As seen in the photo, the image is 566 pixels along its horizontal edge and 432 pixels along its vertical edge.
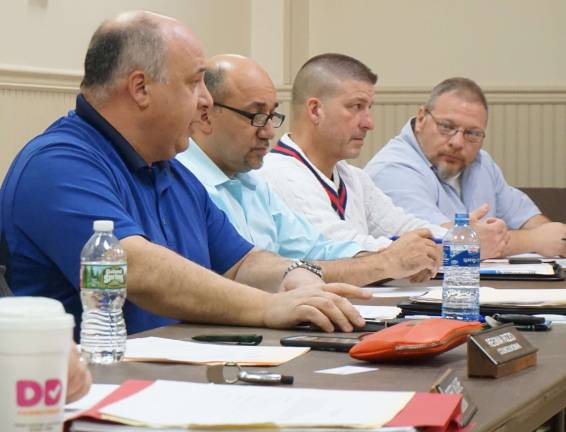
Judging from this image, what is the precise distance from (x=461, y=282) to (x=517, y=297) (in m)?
0.29

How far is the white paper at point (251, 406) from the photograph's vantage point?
114cm

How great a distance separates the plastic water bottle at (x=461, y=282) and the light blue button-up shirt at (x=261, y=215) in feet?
3.21

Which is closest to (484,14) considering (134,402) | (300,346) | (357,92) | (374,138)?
(374,138)

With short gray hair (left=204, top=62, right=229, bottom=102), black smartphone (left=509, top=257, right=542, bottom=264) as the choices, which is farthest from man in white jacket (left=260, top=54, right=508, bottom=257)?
short gray hair (left=204, top=62, right=229, bottom=102)

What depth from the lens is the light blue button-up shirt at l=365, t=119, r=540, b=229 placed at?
4414mm

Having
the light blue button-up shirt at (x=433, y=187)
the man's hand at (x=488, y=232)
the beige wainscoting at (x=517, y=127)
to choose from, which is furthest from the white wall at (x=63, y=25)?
the man's hand at (x=488, y=232)

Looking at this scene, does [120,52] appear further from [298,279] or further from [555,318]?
[555,318]

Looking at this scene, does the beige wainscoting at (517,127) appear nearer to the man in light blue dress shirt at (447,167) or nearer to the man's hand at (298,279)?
the man in light blue dress shirt at (447,167)

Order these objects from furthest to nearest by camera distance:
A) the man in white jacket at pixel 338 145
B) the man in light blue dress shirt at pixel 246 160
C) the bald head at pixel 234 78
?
the man in white jacket at pixel 338 145 → the bald head at pixel 234 78 → the man in light blue dress shirt at pixel 246 160

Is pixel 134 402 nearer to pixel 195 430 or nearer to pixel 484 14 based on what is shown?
pixel 195 430

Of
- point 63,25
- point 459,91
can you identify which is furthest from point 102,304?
point 63,25

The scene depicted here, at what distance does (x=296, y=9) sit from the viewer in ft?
21.7

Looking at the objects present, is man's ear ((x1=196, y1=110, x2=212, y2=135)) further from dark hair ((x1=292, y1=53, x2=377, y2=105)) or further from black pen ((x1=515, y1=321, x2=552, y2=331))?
black pen ((x1=515, y1=321, x2=552, y2=331))

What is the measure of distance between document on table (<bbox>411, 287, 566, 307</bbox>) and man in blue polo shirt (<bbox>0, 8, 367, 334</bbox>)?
0.90 feet
